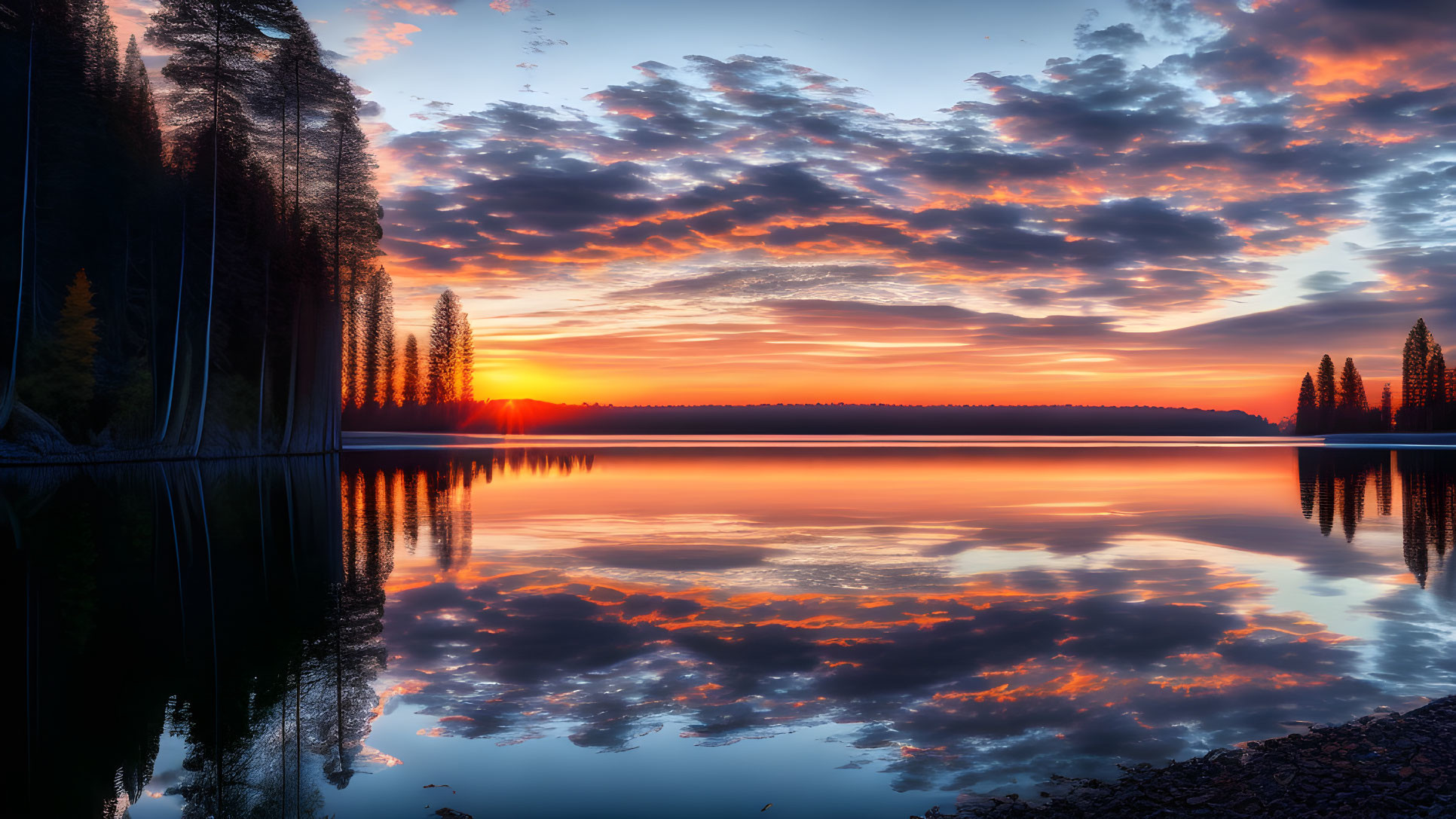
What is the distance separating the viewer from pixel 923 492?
3075 cm

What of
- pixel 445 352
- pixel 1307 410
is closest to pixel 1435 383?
pixel 1307 410

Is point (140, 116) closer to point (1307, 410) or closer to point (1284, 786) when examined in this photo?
point (1284, 786)

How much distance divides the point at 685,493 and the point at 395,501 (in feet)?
31.2

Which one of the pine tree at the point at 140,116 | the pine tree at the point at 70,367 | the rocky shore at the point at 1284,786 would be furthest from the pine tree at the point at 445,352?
the rocky shore at the point at 1284,786

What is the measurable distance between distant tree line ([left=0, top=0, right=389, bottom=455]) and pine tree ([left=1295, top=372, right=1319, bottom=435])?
520 ft

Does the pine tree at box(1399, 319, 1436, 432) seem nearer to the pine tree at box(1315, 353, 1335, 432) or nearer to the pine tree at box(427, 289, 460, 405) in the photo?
the pine tree at box(1315, 353, 1335, 432)

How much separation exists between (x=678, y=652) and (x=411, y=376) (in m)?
131

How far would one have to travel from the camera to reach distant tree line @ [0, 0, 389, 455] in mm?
39625

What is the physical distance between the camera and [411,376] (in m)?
131

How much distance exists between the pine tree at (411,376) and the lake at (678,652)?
111 meters

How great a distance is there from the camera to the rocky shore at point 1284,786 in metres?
5.52

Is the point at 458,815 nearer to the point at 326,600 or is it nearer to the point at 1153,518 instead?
the point at 326,600

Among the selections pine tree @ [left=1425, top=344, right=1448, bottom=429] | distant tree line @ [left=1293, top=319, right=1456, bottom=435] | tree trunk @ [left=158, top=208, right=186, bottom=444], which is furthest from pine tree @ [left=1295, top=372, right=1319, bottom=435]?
tree trunk @ [left=158, top=208, right=186, bottom=444]

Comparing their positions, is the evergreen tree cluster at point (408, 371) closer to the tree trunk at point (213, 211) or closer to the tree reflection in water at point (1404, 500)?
the tree trunk at point (213, 211)
